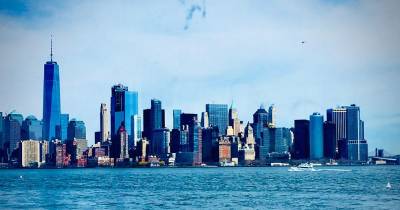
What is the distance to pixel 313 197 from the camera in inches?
3044

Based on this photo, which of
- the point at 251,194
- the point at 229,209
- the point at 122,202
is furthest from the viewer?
the point at 251,194

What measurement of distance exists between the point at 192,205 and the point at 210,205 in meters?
2.10

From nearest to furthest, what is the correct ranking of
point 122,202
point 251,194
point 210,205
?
point 210,205 < point 122,202 < point 251,194

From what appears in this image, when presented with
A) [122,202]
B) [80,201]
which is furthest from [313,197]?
[80,201]

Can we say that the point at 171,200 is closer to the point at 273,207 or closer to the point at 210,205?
the point at 210,205

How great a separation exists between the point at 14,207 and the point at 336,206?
111 feet

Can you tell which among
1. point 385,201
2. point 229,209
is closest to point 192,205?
point 229,209

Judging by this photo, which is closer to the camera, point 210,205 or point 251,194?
point 210,205

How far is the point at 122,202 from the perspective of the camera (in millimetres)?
74188

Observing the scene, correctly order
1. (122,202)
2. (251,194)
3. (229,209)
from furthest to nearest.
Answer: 1. (251,194)
2. (122,202)
3. (229,209)

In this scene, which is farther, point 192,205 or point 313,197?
point 313,197

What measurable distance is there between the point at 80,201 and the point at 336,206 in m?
30.2

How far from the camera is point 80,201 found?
75812 mm

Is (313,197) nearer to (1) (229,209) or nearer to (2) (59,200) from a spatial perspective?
(1) (229,209)
